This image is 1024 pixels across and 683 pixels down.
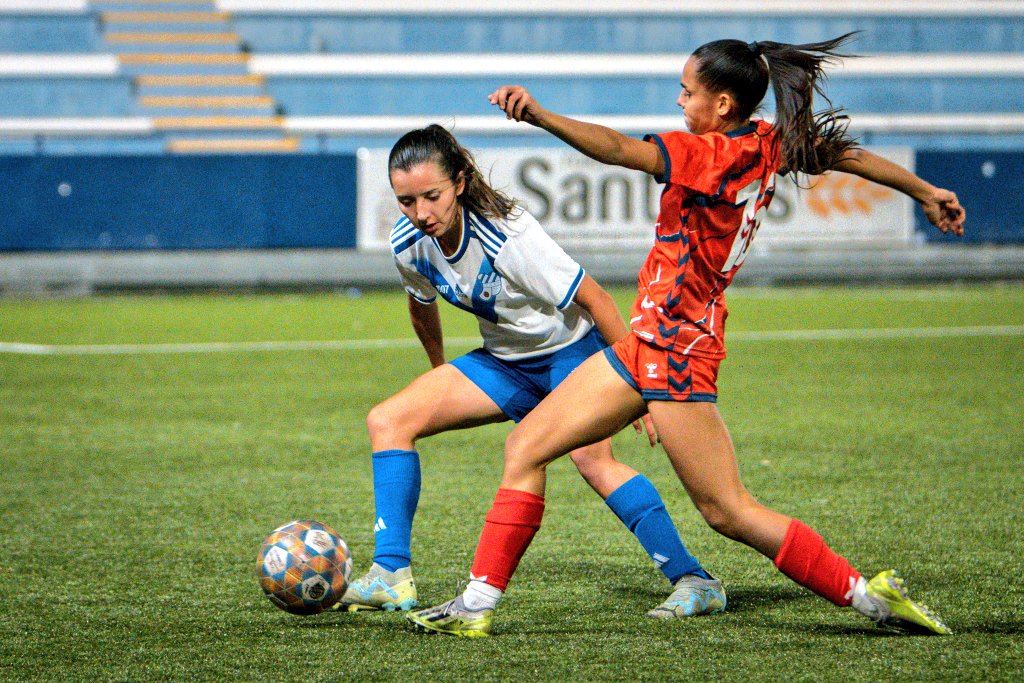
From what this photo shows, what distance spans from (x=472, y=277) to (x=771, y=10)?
37.7 metres

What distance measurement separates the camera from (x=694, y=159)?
351cm

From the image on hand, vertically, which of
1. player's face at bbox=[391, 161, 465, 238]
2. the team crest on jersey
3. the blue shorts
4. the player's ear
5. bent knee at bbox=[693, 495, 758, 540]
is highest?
the player's ear

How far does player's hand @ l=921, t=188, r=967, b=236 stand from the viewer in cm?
408

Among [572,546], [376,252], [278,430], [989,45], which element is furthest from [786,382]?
[989,45]

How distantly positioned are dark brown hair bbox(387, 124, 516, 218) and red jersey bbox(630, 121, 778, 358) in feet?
2.25

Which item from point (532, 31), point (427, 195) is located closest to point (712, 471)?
point (427, 195)

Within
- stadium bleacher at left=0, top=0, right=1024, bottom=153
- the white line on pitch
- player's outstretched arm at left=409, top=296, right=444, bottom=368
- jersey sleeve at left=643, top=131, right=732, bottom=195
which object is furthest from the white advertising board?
stadium bleacher at left=0, top=0, right=1024, bottom=153

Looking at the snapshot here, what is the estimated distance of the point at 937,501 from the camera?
611 cm

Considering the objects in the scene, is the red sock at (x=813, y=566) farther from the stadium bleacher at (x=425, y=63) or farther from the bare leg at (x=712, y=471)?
the stadium bleacher at (x=425, y=63)

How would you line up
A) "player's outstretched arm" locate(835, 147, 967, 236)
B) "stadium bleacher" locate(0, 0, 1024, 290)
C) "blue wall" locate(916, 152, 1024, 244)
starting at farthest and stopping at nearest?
"stadium bleacher" locate(0, 0, 1024, 290)
"blue wall" locate(916, 152, 1024, 244)
"player's outstretched arm" locate(835, 147, 967, 236)

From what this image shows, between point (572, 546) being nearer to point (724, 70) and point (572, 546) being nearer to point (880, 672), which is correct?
point (880, 672)

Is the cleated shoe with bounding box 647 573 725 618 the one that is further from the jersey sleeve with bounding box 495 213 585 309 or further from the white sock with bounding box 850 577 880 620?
the jersey sleeve with bounding box 495 213 585 309

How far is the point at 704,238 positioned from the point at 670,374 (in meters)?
0.38

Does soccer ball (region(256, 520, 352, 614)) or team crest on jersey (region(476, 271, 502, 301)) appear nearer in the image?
soccer ball (region(256, 520, 352, 614))
